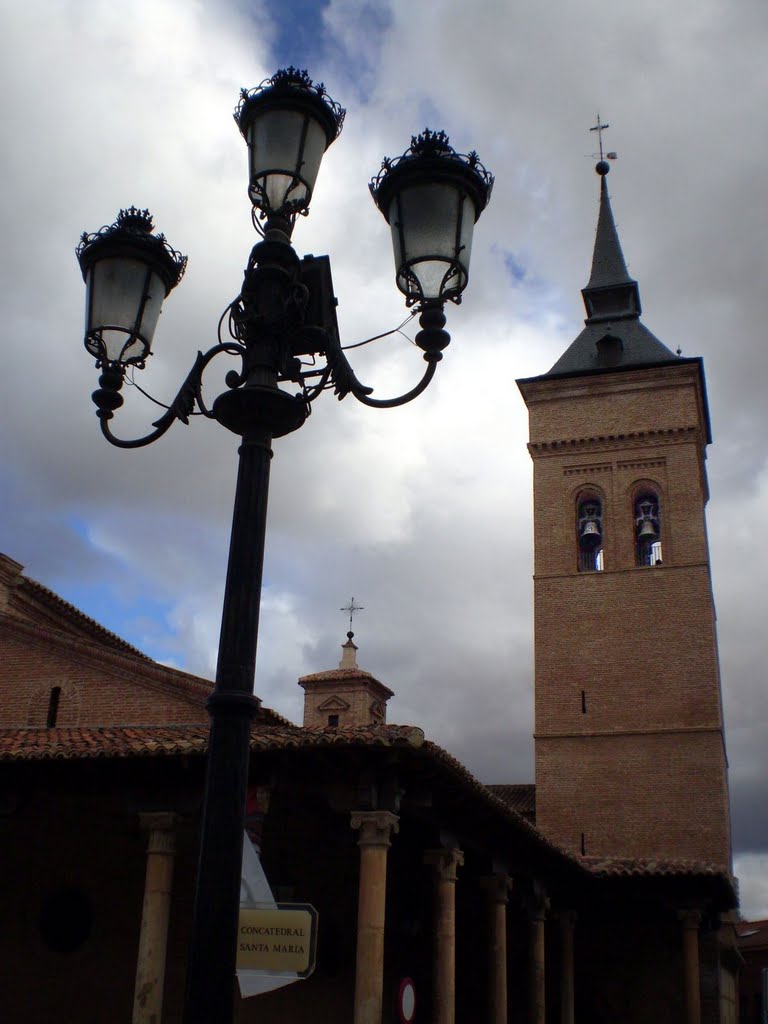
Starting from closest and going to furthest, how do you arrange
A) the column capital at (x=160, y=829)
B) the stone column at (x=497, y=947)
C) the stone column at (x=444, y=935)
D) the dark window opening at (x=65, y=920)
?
1. the column capital at (x=160, y=829)
2. the stone column at (x=444, y=935)
3. the dark window opening at (x=65, y=920)
4. the stone column at (x=497, y=947)

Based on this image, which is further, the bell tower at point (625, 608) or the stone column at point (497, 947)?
the bell tower at point (625, 608)

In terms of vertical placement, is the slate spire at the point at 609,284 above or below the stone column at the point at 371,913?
above

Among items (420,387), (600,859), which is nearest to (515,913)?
(600,859)

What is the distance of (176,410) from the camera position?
3.96 meters

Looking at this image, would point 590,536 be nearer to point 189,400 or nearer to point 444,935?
point 444,935

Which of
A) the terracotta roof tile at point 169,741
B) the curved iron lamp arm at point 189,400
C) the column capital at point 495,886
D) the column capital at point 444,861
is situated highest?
the curved iron lamp arm at point 189,400

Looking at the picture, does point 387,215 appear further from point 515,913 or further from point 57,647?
point 515,913

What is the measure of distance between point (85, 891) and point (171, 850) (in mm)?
2881

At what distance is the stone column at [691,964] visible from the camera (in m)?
16.9

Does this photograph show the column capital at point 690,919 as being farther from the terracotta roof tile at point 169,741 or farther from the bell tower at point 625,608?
the terracotta roof tile at point 169,741

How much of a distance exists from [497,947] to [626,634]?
11.2 m

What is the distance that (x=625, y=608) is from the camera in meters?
23.2

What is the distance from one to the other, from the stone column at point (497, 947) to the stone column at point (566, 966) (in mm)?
4550

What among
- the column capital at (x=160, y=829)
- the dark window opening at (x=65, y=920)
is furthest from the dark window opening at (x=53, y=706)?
the column capital at (x=160, y=829)
